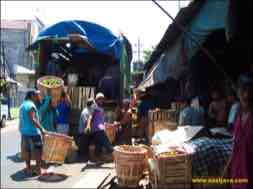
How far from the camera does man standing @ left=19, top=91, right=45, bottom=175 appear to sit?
9794 mm

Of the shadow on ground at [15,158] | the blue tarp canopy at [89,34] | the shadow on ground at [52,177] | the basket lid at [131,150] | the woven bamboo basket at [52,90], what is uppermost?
the blue tarp canopy at [89,34]

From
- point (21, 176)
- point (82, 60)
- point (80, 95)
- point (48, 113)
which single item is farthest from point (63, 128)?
point (82, 60)

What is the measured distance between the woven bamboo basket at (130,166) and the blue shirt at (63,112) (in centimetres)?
485

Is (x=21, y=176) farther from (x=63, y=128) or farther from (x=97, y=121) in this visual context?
(x=63, y=128)

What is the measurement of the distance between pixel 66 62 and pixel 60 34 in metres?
2.51

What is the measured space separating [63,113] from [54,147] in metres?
2.60

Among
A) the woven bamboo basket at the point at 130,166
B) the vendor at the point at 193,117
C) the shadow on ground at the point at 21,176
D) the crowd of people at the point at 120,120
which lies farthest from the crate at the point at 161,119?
the woven bamboo basket at the point at 130,166

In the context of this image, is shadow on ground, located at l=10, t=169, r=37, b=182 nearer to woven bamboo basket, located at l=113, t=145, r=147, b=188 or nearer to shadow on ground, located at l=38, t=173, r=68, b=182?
shadow on ground, located at l=38, t=173, r=68, b=182

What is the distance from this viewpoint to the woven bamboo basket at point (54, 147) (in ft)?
32.3

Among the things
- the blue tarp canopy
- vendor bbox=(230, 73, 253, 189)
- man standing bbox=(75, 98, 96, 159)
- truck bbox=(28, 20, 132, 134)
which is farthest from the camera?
the blue tarp canopy

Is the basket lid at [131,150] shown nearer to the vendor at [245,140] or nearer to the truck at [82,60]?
the vendor at [245,140]

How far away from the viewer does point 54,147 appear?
389 inches

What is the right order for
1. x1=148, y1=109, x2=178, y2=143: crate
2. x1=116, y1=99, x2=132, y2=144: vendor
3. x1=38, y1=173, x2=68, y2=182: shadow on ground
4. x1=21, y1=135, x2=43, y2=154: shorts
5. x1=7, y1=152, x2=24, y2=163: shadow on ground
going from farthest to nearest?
1. x1=116, y1=99, x2=132, y2=144: vendor
2. x1=7, y1=152, x2=24, y2=163: shadow on ground
3. x1=148, y1=109, x2=178, y2=143: crate
4. x1=21, y1=135, x2=43, y2=154: shorts
5. x1=38, y1=173, x2=68, y2=182: shadow on ground

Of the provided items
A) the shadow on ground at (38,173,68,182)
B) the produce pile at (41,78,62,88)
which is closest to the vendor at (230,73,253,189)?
the shadow on ground at (38,173,68,182)
